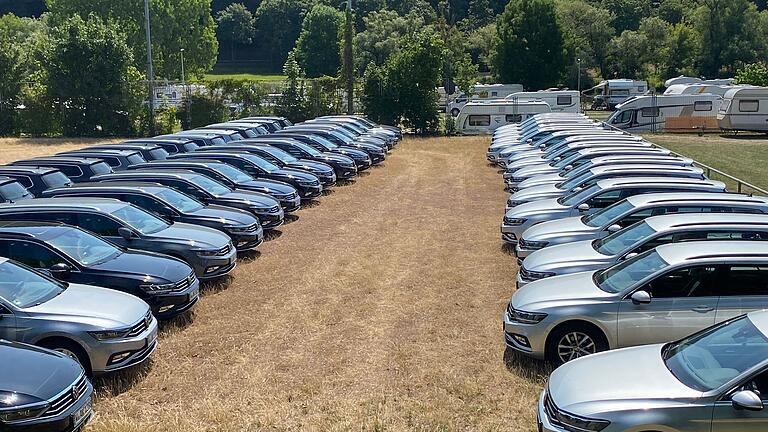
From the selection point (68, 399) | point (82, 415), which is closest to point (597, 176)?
point (82, 415)

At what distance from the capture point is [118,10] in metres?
68.6

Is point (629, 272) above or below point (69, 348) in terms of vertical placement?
above

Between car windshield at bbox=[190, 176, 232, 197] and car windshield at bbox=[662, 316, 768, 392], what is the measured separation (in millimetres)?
11101

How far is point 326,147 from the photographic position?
25656 mm

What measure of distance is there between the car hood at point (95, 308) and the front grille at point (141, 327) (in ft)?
0.16

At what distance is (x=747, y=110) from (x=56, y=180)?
3474 centimetres

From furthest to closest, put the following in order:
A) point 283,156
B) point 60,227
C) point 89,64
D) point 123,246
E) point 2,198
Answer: point 89,64 < point 283,156 < point 2,198 < point 123,246 < point 60,227

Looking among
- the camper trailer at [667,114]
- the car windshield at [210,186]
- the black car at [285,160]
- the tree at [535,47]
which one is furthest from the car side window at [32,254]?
the tree at [535,47]

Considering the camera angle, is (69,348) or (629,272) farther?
(629,272)

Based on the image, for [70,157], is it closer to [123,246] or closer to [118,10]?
[123,246]

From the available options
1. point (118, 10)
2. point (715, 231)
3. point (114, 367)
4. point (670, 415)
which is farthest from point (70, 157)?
point (118, 10)

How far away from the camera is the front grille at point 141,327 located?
8627 millimetres

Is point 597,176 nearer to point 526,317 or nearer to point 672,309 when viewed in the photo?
point 526,317

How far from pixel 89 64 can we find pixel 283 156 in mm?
23623
